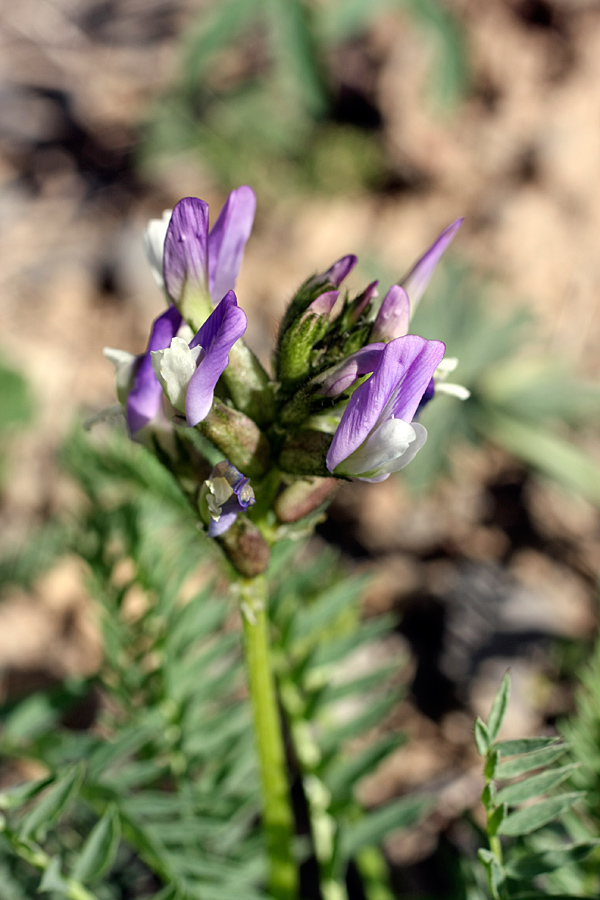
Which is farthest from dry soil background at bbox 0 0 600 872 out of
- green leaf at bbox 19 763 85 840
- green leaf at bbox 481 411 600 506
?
green leaf at bbox 19 763 85 840

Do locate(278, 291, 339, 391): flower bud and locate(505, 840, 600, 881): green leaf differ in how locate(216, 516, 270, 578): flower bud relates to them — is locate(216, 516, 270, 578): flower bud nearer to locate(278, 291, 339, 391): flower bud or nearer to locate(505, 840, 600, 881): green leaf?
locate(278, 291, 339, 391): flower bud

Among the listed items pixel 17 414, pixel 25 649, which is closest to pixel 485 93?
pixel 17 414

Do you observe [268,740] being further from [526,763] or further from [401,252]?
[401,252]

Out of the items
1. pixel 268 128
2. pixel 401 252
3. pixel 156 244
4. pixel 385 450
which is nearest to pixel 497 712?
pixel 385 450

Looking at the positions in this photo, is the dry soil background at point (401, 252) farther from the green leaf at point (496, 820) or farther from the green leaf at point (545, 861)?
the green leaf at point (496, 820)

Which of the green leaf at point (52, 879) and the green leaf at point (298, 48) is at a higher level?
the green leaf at point (298, 48)

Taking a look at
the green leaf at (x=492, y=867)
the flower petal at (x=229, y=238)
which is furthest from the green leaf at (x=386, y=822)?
the flower petal at (x=229, y=238)
